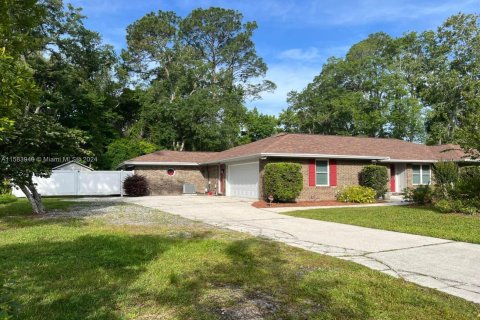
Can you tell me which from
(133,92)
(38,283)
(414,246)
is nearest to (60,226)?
(38,283)

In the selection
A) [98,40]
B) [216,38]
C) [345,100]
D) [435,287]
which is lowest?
[435,287]

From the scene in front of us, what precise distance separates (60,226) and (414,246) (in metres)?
8.80

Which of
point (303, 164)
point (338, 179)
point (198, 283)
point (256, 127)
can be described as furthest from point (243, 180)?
point (256, 127)

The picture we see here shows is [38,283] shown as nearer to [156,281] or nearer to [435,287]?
[156,281]

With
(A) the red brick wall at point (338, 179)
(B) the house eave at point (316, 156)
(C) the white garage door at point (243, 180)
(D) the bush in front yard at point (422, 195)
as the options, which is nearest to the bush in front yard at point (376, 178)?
(A) the red brick wall at point (338, 179)

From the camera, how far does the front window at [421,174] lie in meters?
25.6

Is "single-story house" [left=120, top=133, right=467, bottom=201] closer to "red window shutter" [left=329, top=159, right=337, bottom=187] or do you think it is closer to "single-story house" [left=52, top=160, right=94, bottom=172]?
"red window shutter" [left=329, top=159, right=337, bottom=187]

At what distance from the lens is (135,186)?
26172 mm

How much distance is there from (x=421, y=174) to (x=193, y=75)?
25342 millimetres

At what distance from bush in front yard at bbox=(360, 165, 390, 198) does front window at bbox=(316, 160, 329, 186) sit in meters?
2.15

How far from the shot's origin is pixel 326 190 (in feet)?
67.6

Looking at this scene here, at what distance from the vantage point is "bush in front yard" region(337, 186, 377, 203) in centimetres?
1911

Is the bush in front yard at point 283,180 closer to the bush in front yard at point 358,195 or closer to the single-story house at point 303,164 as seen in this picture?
the single-story house at point 303,164

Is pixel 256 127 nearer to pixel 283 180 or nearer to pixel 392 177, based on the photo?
pixel 392 177
